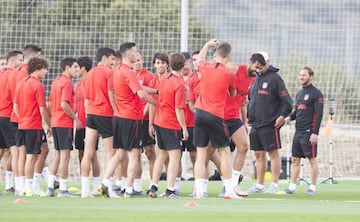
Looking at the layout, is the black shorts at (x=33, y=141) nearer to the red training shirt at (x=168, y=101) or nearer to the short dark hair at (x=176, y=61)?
the red training shirt at (x=168, y=101)

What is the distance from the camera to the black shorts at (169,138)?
17938 mm

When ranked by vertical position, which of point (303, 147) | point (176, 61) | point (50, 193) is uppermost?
point (176, 61)

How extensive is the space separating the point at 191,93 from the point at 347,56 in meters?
17.0

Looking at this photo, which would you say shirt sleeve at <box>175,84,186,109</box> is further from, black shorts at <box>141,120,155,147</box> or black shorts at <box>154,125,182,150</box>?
black shorts at <box>141,120,155,147</box>

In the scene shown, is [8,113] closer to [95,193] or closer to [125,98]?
[95,193]

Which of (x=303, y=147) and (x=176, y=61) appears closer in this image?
(x=176, y=61)

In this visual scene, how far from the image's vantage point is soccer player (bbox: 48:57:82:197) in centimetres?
1866

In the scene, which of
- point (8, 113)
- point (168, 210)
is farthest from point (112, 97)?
point (168, 210)

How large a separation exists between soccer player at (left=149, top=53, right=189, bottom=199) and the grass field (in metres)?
1.13

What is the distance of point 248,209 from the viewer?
14.4m

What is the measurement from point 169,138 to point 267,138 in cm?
241

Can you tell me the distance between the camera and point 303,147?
20250mm

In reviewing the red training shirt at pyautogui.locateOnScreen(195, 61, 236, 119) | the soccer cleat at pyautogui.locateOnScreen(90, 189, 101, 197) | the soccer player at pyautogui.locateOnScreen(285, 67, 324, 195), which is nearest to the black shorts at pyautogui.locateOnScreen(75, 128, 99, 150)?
the soccer cleat at pyautogui.locateOnScreen(90, 189, 101, 197)

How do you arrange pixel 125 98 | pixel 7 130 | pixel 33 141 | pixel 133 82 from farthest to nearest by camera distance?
pixel 7 130 → pixel 33 141 → pixel 125 98 → pixel 133 82
